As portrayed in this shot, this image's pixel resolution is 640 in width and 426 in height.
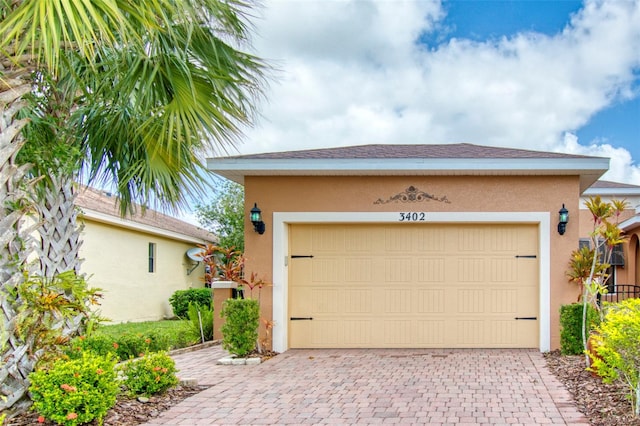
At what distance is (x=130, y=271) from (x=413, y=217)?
10.9 meters

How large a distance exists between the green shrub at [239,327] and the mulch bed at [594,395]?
4286mm

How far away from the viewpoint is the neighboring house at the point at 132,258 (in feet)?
51.7

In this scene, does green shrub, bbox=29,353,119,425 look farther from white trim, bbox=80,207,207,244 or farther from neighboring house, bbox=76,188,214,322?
neighboring house, bbox=76,188,214,322

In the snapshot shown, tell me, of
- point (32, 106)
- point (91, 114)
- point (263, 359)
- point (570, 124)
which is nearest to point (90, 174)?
point (91, 114)

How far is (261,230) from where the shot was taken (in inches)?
392

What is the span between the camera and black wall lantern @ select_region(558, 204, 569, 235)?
30.9 ft

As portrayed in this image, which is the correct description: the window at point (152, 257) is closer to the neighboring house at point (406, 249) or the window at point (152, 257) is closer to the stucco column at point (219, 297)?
the stucco column at point (219, 297)

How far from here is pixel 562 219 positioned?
9438mm

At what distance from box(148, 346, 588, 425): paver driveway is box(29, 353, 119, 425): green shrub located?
591mm

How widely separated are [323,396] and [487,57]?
→ 11232 mm

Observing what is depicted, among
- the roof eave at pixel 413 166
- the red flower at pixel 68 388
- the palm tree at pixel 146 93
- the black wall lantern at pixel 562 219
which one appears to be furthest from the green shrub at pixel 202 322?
the black wall lantern at pixel 562 219

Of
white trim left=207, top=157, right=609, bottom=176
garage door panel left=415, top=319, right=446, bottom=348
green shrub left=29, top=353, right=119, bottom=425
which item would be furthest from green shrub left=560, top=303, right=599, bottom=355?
green shrub left=29, top=353, right=119, bottom=425

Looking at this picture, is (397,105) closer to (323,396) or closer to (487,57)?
(487,57)

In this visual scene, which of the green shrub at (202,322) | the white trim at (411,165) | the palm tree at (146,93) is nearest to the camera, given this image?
the palm tree at (146,93)
